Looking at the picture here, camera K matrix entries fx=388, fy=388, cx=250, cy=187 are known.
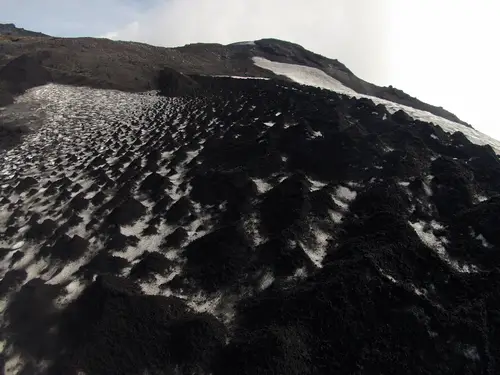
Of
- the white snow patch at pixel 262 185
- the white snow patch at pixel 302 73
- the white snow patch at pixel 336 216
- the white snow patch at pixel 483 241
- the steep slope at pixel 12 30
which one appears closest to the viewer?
the white snow patch at pixel 483 241

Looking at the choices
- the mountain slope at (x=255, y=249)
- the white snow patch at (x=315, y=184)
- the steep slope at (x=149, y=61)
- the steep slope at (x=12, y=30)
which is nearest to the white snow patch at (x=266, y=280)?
the mountain slope at (x=255, y=249)

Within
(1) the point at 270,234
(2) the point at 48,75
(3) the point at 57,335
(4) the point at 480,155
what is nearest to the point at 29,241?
(3) the point at 57,335

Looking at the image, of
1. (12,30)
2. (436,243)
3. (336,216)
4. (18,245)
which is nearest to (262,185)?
(336,216)

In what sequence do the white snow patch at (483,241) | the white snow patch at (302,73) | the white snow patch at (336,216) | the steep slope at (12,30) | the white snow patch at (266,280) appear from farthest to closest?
1. the steep slope at (12,30)
2. the white snow patch at (302,73)
3. the white snow patch at (336,216)
4. the white snow patch at (483,241)
5. the white snow patch at (266,280)

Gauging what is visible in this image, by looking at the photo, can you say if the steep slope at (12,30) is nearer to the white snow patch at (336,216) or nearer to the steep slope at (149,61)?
the steep slope at (149,61)

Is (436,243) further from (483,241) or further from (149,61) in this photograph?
(149,61)

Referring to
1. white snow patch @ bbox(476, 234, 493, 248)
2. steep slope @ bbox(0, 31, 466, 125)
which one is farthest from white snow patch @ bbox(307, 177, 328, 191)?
steep slope @ bbox(0, 31, 466, 125)
